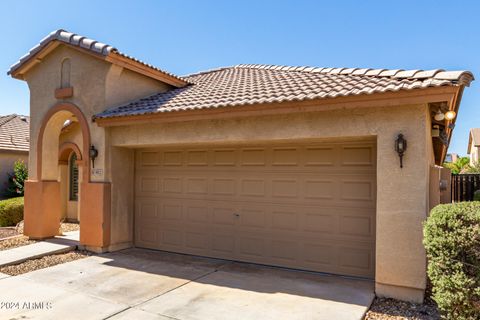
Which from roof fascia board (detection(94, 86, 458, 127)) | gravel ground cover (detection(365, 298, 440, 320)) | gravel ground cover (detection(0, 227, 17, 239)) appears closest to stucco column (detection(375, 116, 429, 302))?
gravel ground cover (detection(365, 298, 440, 320))

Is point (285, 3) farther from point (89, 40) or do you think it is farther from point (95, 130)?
point (95, 130)

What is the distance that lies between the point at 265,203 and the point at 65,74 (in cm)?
728

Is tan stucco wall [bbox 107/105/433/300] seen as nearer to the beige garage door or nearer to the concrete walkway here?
the beige garage door

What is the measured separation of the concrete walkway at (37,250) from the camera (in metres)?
8.43

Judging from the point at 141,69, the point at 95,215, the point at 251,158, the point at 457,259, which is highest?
the point at 141,69

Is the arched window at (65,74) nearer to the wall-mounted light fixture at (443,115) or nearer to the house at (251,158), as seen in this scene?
the house at (251,158)

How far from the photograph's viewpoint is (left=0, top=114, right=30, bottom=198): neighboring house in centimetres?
1894

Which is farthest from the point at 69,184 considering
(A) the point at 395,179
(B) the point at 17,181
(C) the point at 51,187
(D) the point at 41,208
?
(A) the point at 395,179

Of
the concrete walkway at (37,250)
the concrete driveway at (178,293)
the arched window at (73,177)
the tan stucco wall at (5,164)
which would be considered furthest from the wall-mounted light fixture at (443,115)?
the tan stucco wall at (5,164)

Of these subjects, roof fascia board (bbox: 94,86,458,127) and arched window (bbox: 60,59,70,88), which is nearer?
roof fascia board (bbox: 94,86,458,127)

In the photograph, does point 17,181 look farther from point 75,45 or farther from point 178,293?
point 178,293

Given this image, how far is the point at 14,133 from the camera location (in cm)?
2136

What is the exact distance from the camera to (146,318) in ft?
16.9

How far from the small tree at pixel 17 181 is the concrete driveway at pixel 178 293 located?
11.5 meters
